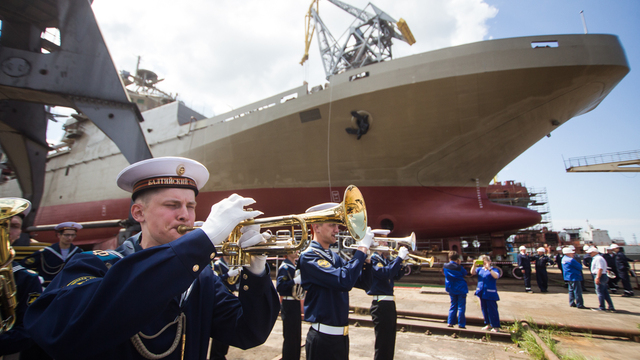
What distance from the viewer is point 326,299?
3.21 metres

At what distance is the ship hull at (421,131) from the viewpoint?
992 cm

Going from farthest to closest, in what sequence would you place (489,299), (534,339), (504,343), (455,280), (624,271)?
(624,271), (455,280), (489,299), (504,343), (534,339)

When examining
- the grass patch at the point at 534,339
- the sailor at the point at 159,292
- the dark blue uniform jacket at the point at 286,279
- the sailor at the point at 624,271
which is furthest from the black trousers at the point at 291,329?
the sailor at the point at 624,271

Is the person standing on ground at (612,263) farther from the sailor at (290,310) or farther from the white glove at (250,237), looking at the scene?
the white glove at (250,237)

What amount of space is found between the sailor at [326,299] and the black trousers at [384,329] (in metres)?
1.28

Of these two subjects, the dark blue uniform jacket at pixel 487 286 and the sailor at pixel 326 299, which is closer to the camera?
the sailor at pixel 326 299

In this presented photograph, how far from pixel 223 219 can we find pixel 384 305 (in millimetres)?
3993

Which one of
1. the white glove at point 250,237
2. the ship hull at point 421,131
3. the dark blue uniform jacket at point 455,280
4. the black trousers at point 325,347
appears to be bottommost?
the black trousers at point 325,347

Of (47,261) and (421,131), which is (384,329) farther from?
(421,131)

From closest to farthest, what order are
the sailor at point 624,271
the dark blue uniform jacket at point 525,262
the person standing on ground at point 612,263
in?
the sailor at point 624,271, the person standing on ground at point 612,263, the dark blue uniform jacket at point 525,262

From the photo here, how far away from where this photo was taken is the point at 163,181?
1756mm

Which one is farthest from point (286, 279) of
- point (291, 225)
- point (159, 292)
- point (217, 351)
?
point (159, 292)

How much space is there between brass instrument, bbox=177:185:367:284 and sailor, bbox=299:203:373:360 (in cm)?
70

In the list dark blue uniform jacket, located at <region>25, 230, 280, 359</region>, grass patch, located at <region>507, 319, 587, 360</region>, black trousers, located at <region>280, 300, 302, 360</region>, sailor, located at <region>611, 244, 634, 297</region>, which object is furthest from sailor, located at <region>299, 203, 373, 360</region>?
sailor, located at <region>611, 244, 634, 297</region>
